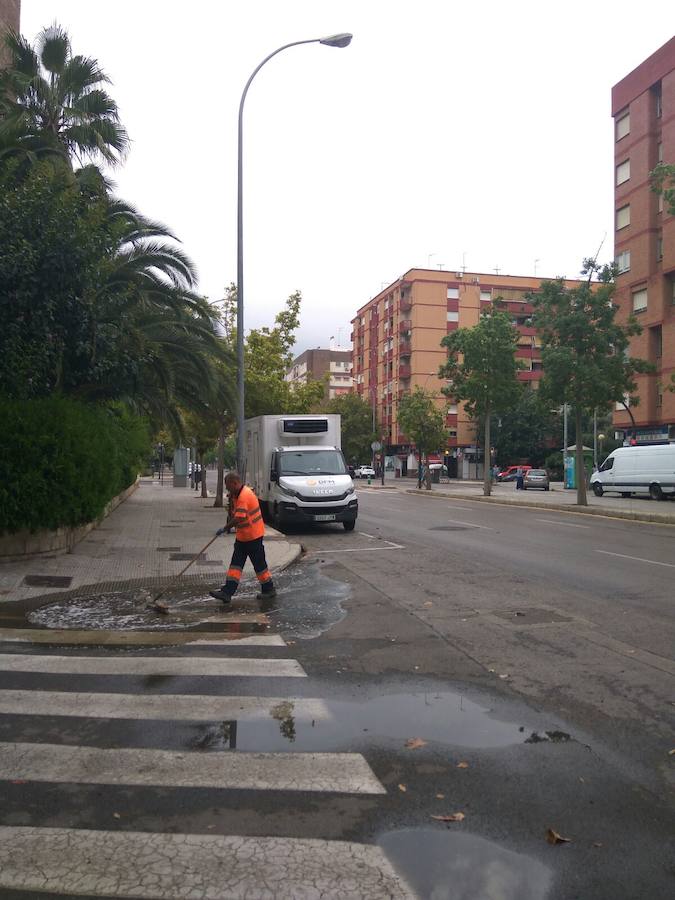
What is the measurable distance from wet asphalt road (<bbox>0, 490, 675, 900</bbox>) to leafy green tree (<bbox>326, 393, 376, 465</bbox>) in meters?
67.1

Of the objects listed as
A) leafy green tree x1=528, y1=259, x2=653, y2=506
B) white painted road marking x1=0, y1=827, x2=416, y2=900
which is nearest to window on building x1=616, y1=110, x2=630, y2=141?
leafy green tree x1=528, y1=259, x2=653, y2=506

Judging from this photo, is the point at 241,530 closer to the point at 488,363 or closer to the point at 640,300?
the point at 488,363

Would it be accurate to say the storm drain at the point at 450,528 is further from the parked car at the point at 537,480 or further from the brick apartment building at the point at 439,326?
the brick apartment building at the point at 439,326

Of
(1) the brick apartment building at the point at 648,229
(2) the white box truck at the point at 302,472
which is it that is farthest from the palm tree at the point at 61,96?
(1) the brick apartment building at the point at 648,229

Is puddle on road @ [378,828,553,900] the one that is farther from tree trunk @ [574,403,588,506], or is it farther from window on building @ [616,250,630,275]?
window on building @ [616,250,630,275]

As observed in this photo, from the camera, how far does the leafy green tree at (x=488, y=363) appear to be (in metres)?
34.7

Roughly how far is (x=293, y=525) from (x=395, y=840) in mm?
16177

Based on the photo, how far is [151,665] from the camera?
20.7 feet

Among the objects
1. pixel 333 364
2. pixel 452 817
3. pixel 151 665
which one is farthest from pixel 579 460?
pixel 333 364

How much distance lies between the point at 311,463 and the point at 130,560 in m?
6.83

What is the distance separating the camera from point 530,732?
4.64 metres

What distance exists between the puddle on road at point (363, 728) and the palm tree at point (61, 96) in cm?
1603

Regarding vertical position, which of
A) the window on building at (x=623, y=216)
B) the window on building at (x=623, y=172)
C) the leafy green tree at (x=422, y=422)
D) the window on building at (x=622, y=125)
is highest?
the window on building at (x=622, y=125)

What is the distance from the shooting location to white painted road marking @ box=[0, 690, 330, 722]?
16.4ft
